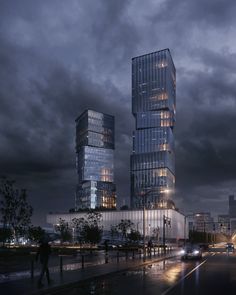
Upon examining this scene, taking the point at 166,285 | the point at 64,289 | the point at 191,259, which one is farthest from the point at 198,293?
the point at 191,259

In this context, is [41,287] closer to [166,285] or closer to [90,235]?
[166,285]

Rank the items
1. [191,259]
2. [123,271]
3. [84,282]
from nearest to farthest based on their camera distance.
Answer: [84,282] < [123,271] < [191,259]

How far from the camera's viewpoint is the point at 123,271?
35406 millimetres

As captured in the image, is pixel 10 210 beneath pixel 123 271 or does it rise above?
above

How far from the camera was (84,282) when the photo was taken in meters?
25.6

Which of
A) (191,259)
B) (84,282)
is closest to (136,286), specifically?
(84,282)

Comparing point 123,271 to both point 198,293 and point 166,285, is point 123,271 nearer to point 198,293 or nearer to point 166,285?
point 166,285

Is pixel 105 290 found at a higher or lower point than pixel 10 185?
lower

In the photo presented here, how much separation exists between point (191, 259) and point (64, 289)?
120 ft

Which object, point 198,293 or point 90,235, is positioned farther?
point 90,235

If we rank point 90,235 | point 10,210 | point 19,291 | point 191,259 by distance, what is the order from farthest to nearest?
point 90,235 → point 10,210 → point 191,259 → point 19,291

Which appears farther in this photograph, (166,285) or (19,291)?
(166,285)

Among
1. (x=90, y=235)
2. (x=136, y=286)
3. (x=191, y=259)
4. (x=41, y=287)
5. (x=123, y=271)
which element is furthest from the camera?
(x=90, y=235)

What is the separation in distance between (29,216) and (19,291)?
4710 centimetres
